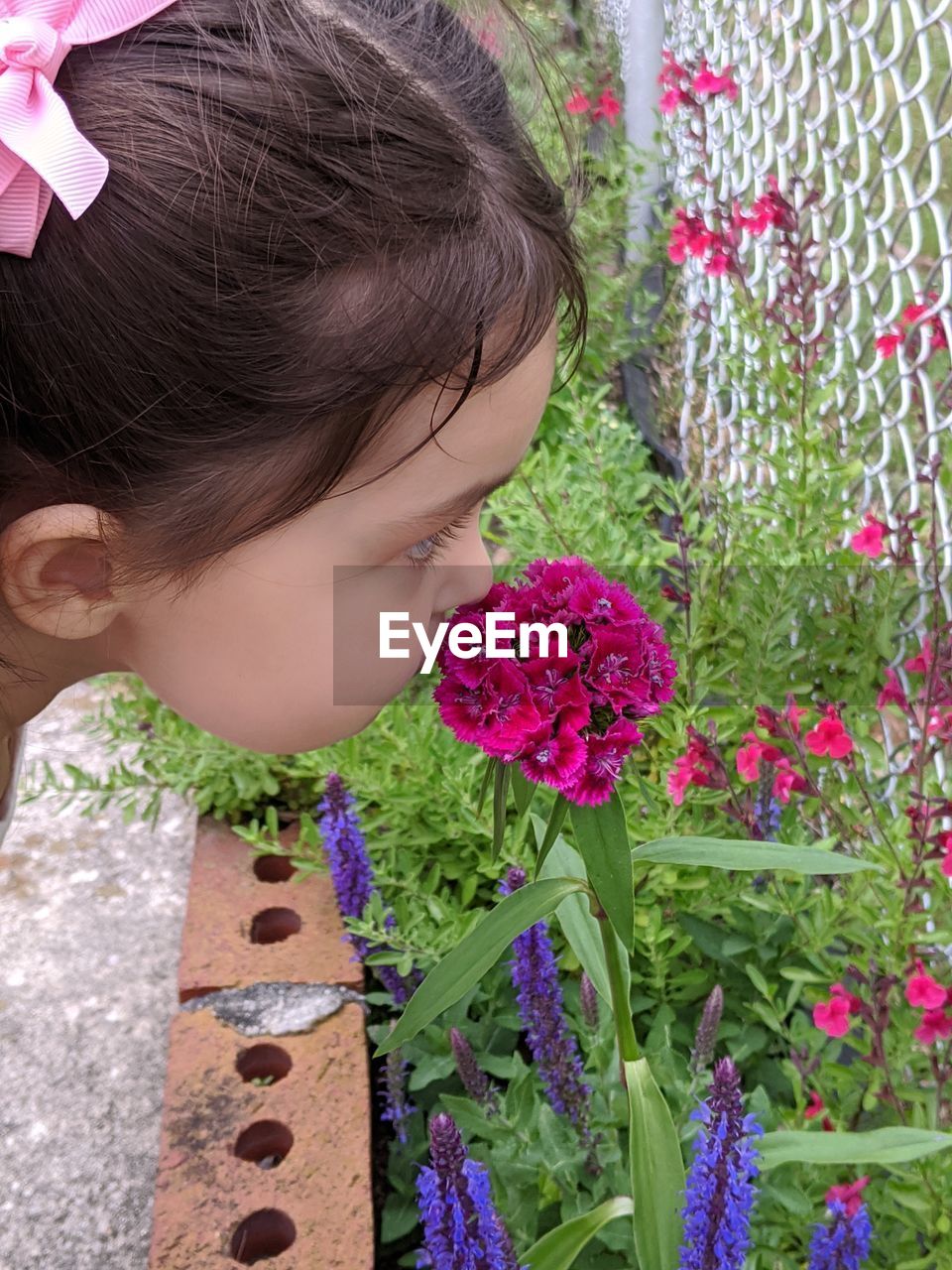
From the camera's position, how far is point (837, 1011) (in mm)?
957

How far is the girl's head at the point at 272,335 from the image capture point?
646 mm

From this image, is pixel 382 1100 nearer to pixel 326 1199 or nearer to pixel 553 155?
pixel 326 1199

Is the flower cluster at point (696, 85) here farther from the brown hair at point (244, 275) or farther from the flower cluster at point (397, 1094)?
the flower cluster at point (397, 1094)

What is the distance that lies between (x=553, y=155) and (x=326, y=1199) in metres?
1.00

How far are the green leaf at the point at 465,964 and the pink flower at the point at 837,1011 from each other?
36cm

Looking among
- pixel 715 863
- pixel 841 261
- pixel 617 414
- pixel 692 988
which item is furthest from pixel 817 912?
pixel 617 414

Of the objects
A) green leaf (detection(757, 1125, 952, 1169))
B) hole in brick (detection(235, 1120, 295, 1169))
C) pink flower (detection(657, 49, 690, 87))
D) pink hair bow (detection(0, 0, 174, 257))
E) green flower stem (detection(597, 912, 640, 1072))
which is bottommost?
hole in brick (detection(235, 1120, 295, 1169))

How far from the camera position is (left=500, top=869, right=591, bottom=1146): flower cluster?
0.96m

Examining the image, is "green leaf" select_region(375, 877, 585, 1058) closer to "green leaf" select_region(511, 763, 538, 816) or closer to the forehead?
"green leaf" select_region(511, 763, 538, 816)

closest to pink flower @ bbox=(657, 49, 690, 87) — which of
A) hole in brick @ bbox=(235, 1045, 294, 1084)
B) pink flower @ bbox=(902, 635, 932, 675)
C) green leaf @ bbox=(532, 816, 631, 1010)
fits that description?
pink flower @ bbox=(902, 635, 932, 675)

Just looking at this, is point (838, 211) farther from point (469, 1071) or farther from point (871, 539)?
point (469, 1071)

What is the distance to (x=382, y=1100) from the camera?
1.26m

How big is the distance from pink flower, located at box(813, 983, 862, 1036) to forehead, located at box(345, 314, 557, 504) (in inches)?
20.7

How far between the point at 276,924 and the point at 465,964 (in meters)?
0.74
